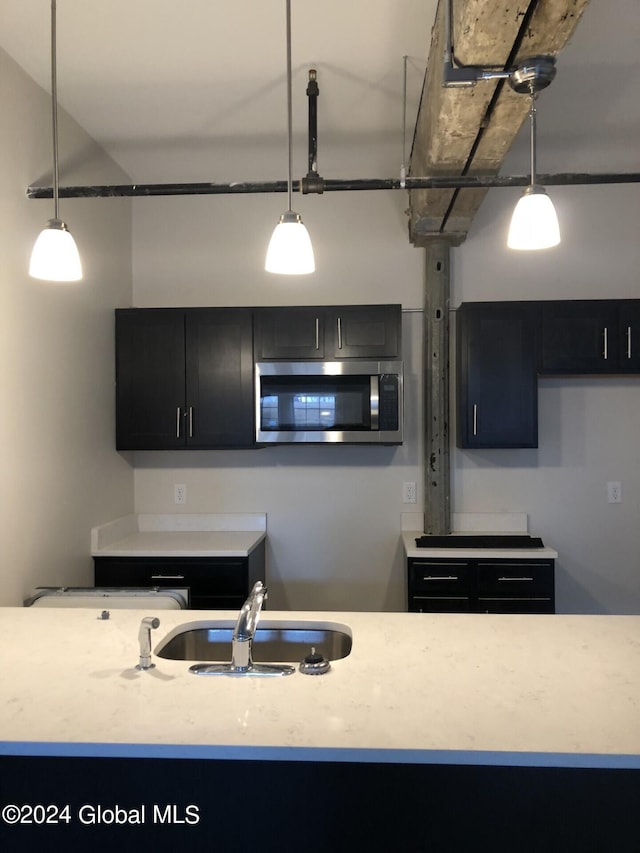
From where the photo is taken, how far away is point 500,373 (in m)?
3.10

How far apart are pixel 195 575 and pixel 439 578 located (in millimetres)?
1189

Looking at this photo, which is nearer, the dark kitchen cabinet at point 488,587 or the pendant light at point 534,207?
the pendant light at point 534,207

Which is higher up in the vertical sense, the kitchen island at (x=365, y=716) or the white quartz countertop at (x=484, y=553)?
the kitchen island at (x=365, y=716)

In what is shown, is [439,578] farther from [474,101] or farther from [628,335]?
[474,101]

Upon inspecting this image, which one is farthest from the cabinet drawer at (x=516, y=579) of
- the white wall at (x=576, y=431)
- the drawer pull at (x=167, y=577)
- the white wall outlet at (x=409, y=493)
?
the drawer pull at (x=167, y=577)

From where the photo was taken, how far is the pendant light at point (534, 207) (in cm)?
151

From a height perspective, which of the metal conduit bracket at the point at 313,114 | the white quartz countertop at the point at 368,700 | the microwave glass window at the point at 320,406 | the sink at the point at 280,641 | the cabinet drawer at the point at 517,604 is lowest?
the cabinet drawer at the point at 517,604

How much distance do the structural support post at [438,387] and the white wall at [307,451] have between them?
0.14 meters

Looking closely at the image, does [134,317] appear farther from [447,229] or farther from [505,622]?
[505,622]

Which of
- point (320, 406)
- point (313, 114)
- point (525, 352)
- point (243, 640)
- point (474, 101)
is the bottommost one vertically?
point (243, 640)

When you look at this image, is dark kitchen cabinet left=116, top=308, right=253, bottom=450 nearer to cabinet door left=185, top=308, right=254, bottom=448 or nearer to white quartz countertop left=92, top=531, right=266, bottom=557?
cabinet door left=185, top=308, right=254, bottom=448

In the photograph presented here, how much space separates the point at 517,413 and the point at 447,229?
3.31 ft

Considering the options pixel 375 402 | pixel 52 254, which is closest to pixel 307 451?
pixel 375 402

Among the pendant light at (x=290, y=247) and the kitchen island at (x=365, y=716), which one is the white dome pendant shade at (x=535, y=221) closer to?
the pendant light at (x=290, y=247)
